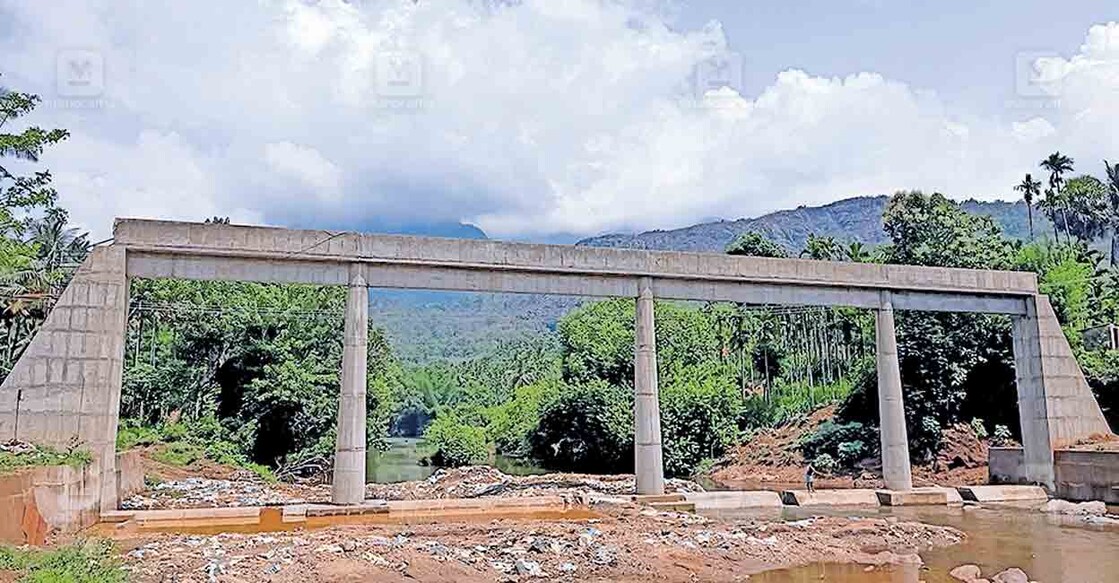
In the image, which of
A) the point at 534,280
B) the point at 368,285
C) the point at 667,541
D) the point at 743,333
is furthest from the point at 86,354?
the point at 743,333

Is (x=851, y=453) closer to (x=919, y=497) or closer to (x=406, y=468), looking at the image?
(x=919, y=497)

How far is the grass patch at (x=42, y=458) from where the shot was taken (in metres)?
15.1

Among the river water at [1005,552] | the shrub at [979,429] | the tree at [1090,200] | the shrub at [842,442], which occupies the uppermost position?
the tree at [1090,200]

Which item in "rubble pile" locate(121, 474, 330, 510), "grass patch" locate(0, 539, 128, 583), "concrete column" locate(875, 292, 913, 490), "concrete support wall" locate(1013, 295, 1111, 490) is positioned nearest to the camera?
"grass patch" locate(0, 539, 128, 583)

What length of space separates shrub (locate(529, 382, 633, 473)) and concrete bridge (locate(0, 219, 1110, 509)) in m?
16.5

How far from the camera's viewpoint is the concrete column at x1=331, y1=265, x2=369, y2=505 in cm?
1964

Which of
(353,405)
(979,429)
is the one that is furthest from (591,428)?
(353,405)

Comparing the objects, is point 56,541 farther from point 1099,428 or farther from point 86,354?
point 1099,428

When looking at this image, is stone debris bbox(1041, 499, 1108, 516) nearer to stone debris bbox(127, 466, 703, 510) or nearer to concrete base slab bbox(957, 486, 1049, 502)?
concrete base slab bbox(957, 486, 1049, 502)

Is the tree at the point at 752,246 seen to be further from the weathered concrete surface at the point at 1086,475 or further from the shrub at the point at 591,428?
the weathered concrete surface at the point at 1086,475

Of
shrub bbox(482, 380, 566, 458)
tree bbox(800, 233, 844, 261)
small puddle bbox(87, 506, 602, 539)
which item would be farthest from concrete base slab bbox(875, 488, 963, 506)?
tree bbox(800, 233, 844, 261)

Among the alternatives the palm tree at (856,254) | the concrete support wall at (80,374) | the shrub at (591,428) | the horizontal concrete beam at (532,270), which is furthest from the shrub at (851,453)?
the concrete support wall at (80,374)

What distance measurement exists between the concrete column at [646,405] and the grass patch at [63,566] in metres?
13.5

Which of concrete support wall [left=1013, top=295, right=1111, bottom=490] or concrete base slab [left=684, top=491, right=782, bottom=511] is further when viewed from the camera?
concrete support wall [left=1013, top=295, right=1111, bottom=490]
